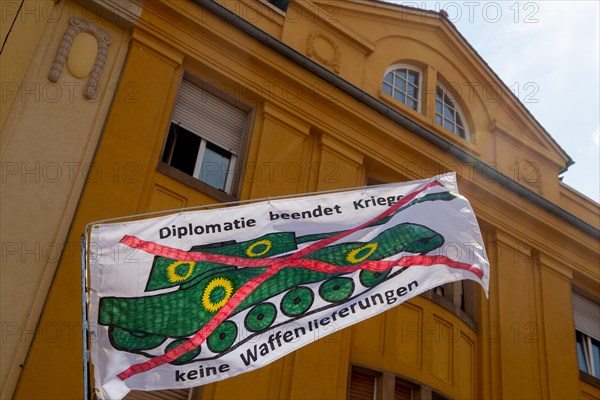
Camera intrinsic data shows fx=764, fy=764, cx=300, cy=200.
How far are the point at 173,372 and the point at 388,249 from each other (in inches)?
86.4

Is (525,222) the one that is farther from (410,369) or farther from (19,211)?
(19,211)

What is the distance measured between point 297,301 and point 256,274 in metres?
0.40

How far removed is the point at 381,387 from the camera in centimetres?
1005

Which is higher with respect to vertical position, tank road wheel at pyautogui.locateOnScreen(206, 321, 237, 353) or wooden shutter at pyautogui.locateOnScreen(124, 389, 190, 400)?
wooden shutter at pyautogui.locateOnScreen(124, 389, 190, 400)

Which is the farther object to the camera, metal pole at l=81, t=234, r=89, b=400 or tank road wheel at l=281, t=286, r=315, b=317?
tank road wheel at l=281, t=286, r=315, b=317

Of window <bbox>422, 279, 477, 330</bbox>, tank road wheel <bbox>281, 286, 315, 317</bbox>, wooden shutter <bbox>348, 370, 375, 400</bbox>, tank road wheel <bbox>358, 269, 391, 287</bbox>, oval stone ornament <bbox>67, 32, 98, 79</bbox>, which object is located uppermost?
oval stone ornament <bbox>67, 32, 98, 79</bbox>

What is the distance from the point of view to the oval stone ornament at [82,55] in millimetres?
9609

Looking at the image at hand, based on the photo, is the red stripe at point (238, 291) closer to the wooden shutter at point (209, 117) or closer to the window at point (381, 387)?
the window at point (381, 387)

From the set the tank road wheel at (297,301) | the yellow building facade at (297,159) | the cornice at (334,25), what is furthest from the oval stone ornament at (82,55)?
the tank road wheel at (297,301)

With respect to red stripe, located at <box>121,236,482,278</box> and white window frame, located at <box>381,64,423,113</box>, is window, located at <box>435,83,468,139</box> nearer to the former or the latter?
white window frame, located at <box>381,64,423,113</box>

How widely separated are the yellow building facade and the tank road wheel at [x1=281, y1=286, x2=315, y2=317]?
9.19ft

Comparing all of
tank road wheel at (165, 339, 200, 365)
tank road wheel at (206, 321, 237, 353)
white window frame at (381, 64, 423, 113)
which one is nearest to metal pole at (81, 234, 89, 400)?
tank road wheel at (165, 339, 200, 365)

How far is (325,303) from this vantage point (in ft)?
20.7

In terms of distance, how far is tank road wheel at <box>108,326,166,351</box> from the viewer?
18.3 feet
